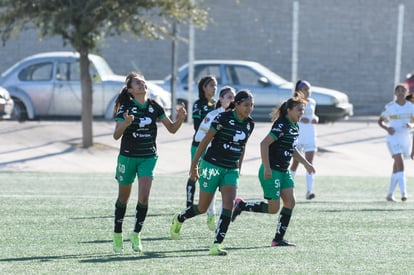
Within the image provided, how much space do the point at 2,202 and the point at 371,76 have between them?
24.8 metres

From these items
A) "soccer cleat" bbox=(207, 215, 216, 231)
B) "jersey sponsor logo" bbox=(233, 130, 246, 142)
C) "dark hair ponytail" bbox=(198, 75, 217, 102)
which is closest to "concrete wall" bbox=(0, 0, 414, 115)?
"dark hair ponytail" bbox=(198, 75, 217, 102)

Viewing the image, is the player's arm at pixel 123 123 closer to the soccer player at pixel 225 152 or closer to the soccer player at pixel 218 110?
the soccer player at pixel 225 152

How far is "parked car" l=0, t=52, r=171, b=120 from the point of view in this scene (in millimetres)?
28531

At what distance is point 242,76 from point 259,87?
29.3 inches

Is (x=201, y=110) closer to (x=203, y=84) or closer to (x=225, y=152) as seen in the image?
(x=203, y=84)

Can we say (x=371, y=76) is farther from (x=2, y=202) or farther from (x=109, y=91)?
(x=2, y=202)

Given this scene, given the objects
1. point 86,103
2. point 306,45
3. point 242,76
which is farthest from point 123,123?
point 306,45

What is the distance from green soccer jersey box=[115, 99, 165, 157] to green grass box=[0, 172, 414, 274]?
1.06 m

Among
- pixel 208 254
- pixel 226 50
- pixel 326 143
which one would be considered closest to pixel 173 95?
pixel 326 143

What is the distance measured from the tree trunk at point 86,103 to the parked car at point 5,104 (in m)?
2.53

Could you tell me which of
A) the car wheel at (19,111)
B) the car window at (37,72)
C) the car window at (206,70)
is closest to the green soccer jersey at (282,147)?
the car wheel at (19,111)

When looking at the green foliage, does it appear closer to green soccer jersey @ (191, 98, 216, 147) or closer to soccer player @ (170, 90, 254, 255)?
green soccer jersey @ (191, 98, 216, 147)

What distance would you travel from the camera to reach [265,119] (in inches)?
1184

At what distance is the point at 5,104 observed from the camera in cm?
2644
